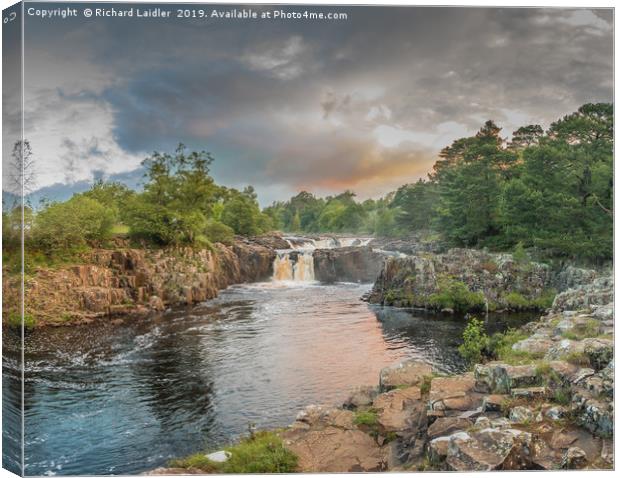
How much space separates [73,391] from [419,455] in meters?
4.06

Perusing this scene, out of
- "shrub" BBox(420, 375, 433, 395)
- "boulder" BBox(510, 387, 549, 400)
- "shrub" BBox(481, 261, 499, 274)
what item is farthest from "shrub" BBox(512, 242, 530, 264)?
"boulder" BBox(510, 387, 549, 400)

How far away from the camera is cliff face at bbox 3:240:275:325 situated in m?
6.08

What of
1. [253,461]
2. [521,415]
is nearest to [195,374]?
[253,461]

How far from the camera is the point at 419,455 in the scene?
4520mm

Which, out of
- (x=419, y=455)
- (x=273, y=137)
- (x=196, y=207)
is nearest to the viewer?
(x=419, y=455)

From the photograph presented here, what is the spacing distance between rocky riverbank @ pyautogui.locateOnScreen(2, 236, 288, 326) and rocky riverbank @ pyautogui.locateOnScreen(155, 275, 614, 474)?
2.80 m

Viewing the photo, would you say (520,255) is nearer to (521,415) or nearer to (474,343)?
(474,343)

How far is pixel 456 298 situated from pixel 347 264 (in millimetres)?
1952

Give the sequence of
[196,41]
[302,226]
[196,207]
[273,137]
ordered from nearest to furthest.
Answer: [196,41], [273,137], [302,226], [196,207]

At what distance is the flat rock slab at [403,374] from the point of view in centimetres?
568

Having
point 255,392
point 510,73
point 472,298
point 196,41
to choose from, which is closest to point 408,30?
point 510,73

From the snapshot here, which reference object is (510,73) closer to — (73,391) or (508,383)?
(508,383)

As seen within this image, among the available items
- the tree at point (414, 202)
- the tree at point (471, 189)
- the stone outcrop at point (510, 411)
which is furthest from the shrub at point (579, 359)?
the tree at point (414, 202)

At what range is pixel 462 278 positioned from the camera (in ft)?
21.6
